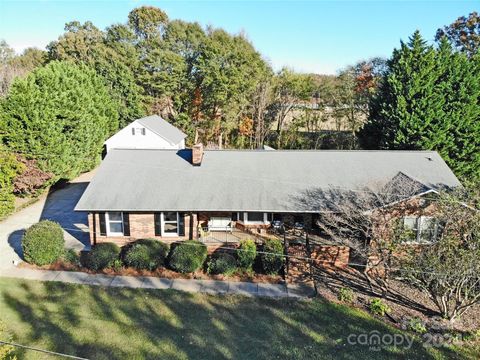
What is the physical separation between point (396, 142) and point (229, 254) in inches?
682

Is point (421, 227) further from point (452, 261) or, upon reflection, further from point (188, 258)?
point (188, 258)

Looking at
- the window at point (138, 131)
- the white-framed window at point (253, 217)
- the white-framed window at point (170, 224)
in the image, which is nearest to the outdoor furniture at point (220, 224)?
the white-framed window at point (253, 217)

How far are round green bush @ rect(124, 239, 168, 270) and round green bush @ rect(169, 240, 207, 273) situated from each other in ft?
2.16

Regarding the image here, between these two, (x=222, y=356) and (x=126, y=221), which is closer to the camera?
(x=222, y=356)

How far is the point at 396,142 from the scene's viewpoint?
27.2 m

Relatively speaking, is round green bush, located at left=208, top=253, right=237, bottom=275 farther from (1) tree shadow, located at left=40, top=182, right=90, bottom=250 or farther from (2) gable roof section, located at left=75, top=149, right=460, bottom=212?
(1) tree shadow, located at left=40, top=182, right=90, bottom=250

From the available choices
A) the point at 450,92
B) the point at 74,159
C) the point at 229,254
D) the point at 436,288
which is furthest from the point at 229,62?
the point at 436,288

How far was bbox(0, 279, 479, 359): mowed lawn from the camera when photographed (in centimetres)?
1220

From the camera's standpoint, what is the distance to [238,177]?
64.4ft

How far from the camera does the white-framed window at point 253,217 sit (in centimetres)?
1908

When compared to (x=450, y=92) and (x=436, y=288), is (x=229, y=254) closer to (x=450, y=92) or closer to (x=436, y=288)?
(x=436, y=288)

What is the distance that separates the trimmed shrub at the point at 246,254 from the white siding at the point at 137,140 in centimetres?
1855

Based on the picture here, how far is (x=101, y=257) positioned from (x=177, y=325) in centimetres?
573

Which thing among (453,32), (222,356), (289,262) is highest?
(453,32)
